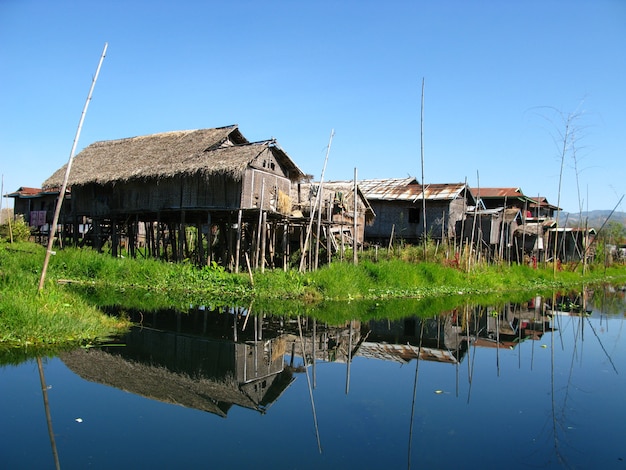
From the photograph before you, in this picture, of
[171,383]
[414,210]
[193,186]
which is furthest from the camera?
[414,210]

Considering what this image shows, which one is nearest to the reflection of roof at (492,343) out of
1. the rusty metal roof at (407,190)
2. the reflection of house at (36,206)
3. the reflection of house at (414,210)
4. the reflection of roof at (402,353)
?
the reflection of roof at (402,353)

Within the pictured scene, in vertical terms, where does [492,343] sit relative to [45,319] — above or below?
below

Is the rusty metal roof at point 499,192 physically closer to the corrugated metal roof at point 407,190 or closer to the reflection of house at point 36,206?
the corrugated metal roof at point 407,190

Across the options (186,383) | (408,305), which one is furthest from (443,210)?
(186,383)

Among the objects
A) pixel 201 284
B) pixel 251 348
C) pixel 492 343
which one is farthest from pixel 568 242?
pixel 251 348

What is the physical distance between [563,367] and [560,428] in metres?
3.28

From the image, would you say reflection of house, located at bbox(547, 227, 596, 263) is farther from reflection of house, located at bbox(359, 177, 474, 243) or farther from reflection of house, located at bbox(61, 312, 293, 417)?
reflection of house, located at bbox(61, 312, 293, 417)

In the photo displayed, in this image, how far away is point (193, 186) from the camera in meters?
19.4

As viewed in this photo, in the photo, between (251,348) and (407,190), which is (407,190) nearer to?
(407,190)

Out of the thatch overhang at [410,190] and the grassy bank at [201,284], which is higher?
the thatch overhang at [410,190]

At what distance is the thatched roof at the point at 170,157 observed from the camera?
18.5 metres

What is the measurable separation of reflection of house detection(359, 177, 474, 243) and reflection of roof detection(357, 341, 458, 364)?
17.1 m

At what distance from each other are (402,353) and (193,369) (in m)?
3.81

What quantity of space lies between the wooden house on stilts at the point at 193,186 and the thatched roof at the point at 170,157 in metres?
0.04
